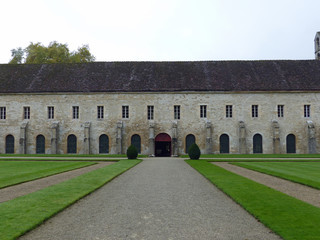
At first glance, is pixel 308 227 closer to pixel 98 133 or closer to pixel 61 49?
pixel 98 133

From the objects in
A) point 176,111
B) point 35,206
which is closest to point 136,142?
point 176,111

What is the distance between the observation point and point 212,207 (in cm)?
783

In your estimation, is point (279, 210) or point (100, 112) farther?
point (100, 112)

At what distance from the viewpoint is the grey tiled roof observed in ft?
121

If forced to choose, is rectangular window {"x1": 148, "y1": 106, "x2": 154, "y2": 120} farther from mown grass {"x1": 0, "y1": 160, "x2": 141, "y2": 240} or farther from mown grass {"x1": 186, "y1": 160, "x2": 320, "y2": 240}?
mown grass {"x1": 186, "y1": 160, "x2": 320, "y2": 240}

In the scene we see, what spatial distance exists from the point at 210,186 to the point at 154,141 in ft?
81.5

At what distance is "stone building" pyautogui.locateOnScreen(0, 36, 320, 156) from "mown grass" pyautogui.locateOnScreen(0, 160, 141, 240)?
2501 centimetres

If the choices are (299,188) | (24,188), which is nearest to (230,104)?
(299,188)

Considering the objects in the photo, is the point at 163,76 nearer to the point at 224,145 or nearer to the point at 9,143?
the point at 224,145

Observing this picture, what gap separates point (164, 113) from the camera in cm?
3697

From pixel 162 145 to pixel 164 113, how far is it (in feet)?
12.4

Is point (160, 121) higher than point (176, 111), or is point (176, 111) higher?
point (176, 111)

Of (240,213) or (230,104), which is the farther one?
(230,104)

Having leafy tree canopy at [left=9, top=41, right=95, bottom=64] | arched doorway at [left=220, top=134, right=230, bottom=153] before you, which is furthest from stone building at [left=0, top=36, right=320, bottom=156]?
leafy tree canopy at [left=9, top=41, right=95, bottom=64]
